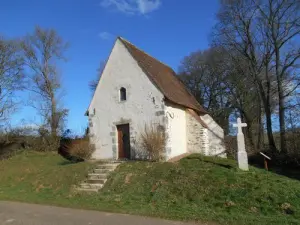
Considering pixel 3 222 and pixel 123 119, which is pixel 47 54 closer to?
pixel 123 119

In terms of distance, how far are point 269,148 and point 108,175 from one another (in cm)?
1207

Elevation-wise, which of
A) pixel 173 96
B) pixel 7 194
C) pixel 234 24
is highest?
pixel 234 24

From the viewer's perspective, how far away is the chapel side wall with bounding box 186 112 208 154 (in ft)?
65.0

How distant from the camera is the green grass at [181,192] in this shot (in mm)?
9000

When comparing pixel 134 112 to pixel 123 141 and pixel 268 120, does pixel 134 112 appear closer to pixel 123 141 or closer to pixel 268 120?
pixel 123 141

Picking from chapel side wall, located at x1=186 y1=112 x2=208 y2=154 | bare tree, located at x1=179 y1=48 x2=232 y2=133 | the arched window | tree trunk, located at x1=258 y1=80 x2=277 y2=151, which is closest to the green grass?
chapel side wall, located at x1=186 y1=112 x2=208 y2=154

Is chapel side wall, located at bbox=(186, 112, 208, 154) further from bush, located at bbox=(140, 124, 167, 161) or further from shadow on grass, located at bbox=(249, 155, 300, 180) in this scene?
bush, located at bbox=(140, 124, 167, 161)

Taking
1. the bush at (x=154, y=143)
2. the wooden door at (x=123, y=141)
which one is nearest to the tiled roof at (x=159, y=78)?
the bush at (x=154, y=143)

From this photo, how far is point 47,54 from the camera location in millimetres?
34344

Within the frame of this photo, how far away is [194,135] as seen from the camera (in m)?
20.2

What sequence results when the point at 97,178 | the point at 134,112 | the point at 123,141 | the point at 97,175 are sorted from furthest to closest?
the point at 123,141, the point at 134,112, the point at 97,175, the point at 97,178

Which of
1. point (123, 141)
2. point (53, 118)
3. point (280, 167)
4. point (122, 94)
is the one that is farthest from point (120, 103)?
point (53, 118)

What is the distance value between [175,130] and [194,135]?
2166 mm

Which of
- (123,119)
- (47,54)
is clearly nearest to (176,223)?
(123,119)
